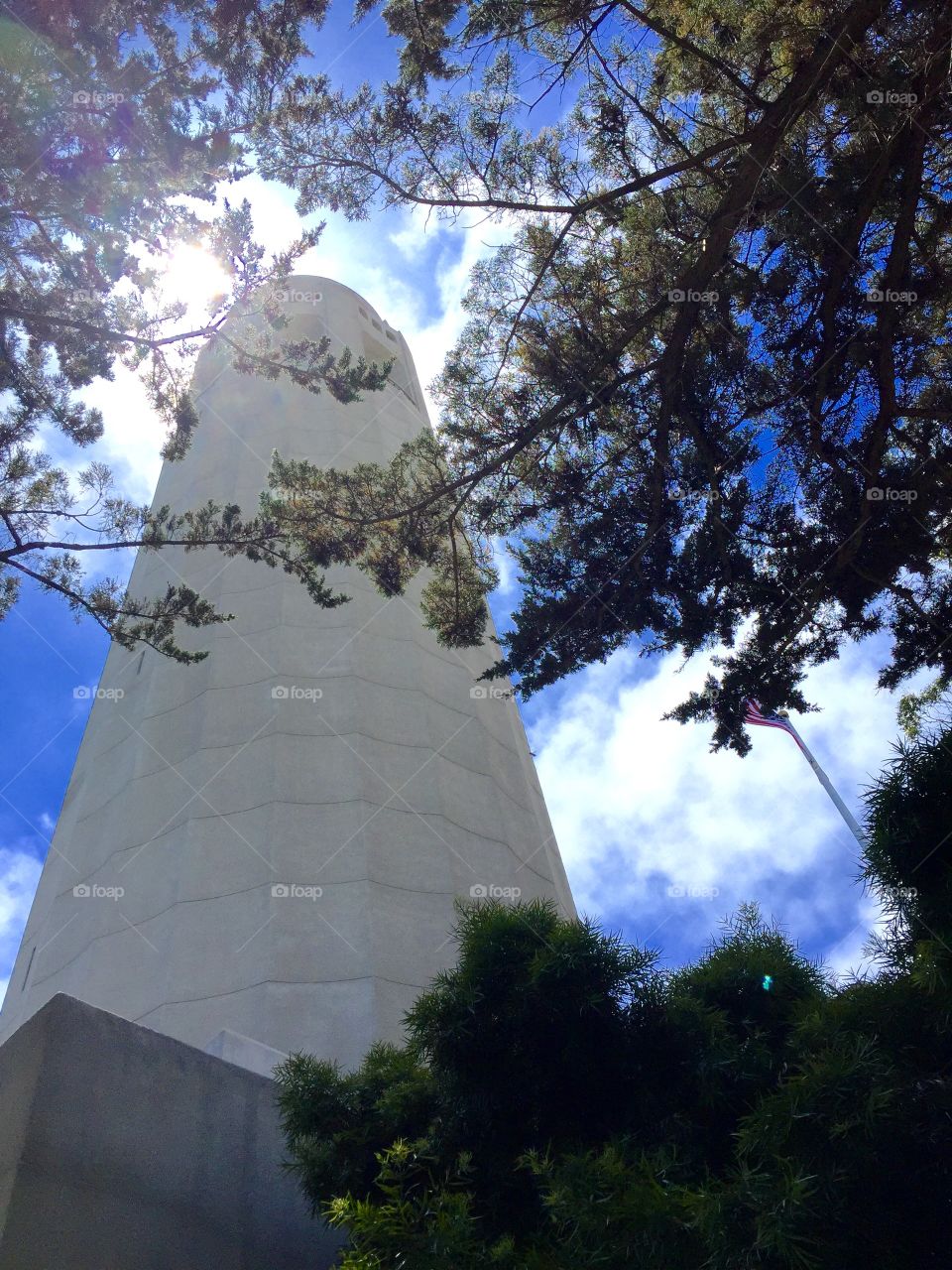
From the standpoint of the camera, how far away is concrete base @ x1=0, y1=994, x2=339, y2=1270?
12.4ft

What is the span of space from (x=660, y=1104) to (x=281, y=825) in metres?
6.09

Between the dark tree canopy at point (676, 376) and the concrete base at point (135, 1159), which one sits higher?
the dark tree canopy at point (676, 376)

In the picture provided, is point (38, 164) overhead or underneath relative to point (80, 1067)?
overhead

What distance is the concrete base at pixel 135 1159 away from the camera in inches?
149

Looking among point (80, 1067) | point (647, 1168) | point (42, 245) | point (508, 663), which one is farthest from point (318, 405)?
point (647, 1168)

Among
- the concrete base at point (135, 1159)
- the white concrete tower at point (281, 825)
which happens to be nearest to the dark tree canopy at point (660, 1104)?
the concrete base at point (135, 1159)

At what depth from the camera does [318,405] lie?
640 inches

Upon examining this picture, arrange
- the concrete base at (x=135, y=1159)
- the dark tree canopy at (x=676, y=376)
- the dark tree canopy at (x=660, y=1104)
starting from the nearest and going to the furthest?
the dark tree canopy at (x=660, y=1104) < the concrete base at (x=135, y=1159) < the dark tree canopy at (x=676, y=376)

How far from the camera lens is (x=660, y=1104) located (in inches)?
151

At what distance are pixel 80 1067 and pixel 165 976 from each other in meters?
4.31

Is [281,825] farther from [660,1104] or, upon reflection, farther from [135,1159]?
[660,1104]

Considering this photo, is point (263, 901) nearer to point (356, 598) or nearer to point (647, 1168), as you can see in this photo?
point (356, 598)

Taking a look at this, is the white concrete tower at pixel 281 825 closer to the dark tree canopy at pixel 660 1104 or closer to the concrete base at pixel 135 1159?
the concrete base at pixel 135 1159

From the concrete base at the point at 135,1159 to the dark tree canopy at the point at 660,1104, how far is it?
422 mm
